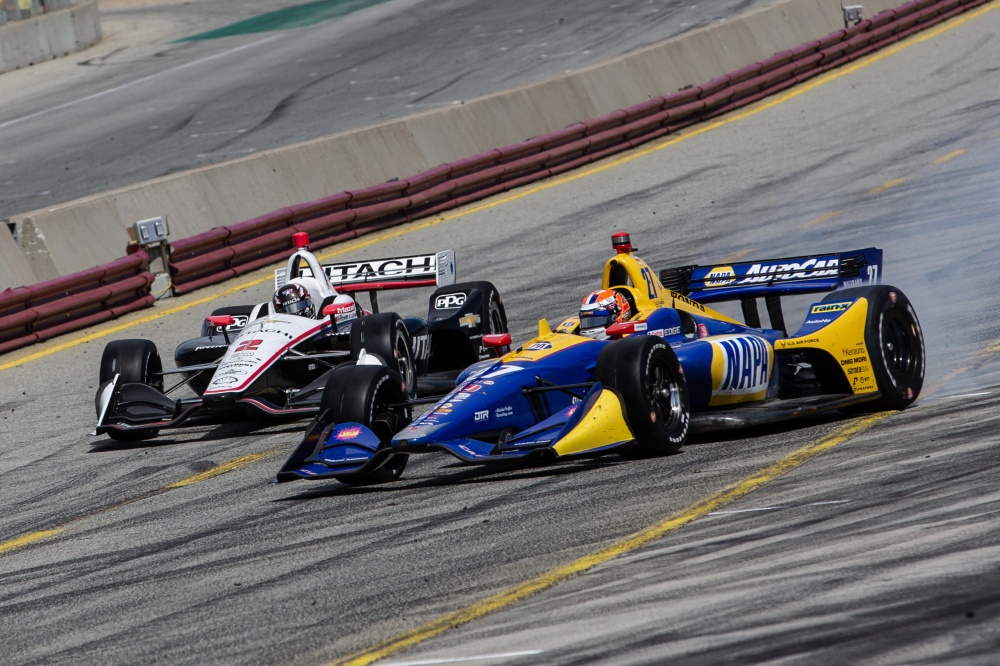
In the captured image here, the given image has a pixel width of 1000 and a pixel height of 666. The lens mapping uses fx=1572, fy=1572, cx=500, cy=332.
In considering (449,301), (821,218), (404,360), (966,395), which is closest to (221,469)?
(404,360)

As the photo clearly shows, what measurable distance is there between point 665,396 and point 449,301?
4.71 metres

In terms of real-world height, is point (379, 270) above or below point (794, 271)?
above

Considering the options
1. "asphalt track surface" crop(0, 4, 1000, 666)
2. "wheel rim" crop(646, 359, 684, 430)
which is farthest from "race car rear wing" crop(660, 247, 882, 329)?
"wheel rim" crop(646, 359, 684, 430)

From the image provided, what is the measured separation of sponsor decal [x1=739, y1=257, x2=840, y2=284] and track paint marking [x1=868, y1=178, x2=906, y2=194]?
28.3 feet

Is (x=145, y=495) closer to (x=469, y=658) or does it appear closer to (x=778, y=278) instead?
(x=778, y=278)

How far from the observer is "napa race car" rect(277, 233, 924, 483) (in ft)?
32.1

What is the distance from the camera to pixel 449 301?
1459 centimetres

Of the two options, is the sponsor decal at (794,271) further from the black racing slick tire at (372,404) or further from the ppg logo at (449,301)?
the black racing slick tire at (372,404)

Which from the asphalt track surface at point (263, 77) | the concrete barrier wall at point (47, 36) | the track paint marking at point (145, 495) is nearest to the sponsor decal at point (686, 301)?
the track paint marking at point (145, 495)

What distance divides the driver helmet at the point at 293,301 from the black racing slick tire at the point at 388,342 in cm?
60

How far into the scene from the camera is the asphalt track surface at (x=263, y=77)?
2681 centimetres

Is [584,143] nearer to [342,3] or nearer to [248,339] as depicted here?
[248,339]

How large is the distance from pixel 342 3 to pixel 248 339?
29.5 meters

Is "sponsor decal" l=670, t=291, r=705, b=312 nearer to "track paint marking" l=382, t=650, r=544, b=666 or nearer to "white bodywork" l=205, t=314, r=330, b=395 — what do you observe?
"white bodywork" l=205, t=314, r=330, b=395
